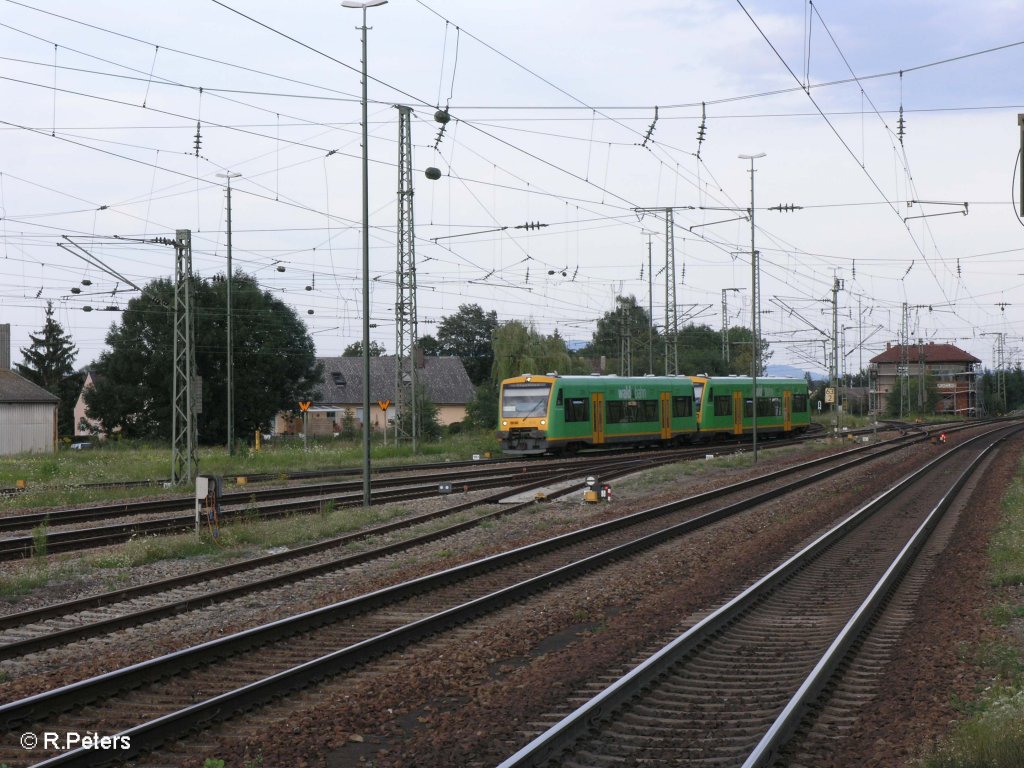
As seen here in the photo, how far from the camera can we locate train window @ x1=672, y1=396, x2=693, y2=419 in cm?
4444

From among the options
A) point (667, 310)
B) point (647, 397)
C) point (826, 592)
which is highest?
point (667, 310)

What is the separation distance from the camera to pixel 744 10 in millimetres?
17172

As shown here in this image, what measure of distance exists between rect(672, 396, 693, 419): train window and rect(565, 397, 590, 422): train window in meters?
6.62

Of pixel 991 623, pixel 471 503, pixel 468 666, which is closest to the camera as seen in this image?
pixel 468 666

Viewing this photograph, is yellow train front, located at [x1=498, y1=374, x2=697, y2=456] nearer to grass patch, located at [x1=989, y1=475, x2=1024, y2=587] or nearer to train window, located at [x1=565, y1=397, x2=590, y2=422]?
train window, located at [x1=565, y1=397, x2=590, y2=422]

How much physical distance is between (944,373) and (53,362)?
10063cm

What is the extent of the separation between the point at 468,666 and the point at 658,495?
55.0ft

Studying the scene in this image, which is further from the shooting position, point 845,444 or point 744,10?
point 845,444

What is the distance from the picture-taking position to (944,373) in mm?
131875

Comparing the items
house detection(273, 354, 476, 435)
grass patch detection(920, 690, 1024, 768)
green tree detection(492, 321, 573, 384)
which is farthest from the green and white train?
house detection(273, 354, 476, 435)

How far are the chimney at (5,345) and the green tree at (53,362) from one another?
22.4 metres

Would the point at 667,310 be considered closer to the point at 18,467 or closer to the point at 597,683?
the point at 18,467

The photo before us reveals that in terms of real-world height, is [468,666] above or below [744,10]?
below

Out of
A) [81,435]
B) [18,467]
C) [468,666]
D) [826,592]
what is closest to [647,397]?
[18,467]
